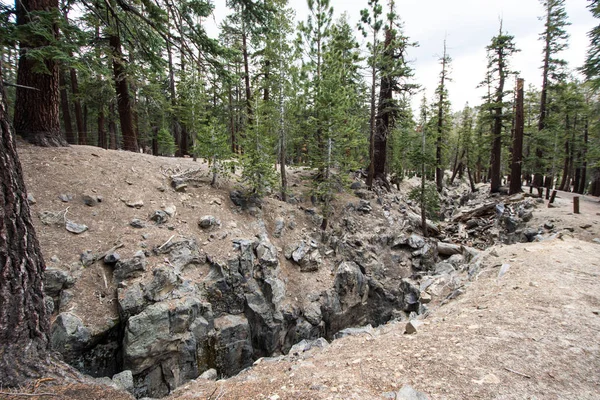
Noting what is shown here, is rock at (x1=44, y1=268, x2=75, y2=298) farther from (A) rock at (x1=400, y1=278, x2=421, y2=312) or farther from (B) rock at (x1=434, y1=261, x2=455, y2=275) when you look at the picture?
(B) rock at (x1=434, y1=261, x2=455, y2=275)

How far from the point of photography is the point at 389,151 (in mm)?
26438

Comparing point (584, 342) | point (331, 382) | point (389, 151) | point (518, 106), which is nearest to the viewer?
point (331, 382)

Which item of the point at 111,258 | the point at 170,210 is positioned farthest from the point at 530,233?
the point at 111,258

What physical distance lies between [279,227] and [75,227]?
6.96 m

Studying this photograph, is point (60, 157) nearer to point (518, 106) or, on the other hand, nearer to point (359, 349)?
point (359, 349)

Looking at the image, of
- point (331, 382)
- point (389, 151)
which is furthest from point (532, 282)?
point (389, 151)

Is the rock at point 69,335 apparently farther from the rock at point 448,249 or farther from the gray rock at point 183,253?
the rock at point 448,249

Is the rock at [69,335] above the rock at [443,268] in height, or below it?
above

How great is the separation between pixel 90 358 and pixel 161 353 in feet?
4.75

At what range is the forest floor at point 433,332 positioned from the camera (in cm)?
289

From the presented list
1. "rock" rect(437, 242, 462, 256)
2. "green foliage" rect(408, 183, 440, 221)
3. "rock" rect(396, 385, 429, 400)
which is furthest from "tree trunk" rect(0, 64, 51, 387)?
"green foliage" rect(408, 183, 440, 221)

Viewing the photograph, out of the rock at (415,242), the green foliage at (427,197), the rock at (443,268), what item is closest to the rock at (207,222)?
the rock at (443,268)

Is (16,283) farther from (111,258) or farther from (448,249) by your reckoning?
(448,249)

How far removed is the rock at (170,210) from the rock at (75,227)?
89.7 inches
